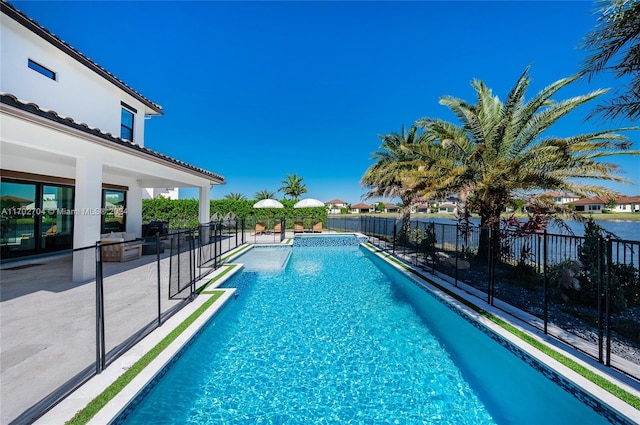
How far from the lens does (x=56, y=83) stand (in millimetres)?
8953

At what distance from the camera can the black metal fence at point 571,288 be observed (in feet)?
12.6

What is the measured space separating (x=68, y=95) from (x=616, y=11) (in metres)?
14.4

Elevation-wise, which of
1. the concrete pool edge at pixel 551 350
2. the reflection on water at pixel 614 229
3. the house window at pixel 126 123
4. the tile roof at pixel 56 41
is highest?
the tile roof at pixel 56 41

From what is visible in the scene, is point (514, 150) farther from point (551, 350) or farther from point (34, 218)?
point (34, 218)

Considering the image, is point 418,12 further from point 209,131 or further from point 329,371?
point 209,131

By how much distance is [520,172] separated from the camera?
8.44 meters

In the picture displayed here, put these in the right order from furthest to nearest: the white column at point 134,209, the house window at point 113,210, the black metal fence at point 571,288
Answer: the white column at point 134,209
the house window at point 113,210
the black metal fence at point 571,288

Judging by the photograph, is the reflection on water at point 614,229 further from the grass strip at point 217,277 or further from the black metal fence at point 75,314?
the black metal fence at point 75,314

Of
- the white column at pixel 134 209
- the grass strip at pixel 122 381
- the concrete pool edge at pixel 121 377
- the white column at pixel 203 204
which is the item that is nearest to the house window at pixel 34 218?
the white column at pixel 134 209

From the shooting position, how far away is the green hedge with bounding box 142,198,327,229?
75.2 ft

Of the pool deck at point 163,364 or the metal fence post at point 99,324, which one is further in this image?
the metal fence post at point 99,324

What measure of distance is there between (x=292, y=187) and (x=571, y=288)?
1742 inches

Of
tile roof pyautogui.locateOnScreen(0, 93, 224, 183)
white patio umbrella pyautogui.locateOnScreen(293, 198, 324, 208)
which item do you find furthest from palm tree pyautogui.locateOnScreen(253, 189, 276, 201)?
tile roof pyautogui.locateOnScreen(0, 93, 224, 183)

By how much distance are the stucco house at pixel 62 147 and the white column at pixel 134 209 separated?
0.90 feet
